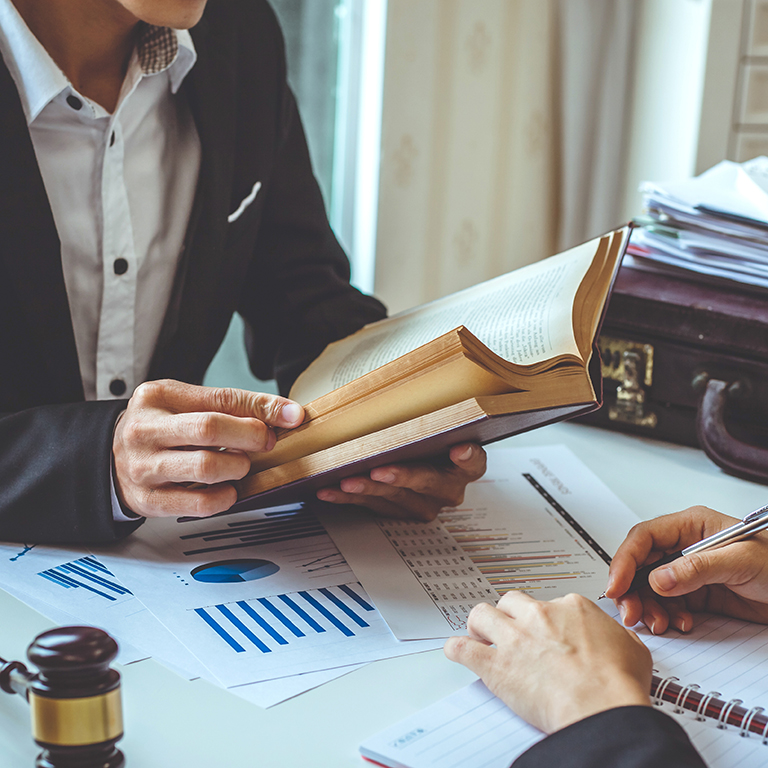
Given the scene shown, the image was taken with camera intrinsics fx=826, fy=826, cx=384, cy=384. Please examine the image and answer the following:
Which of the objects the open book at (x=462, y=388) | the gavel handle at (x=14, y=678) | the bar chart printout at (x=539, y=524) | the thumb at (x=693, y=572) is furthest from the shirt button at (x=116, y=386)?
the thumb at (x=693, y=572)

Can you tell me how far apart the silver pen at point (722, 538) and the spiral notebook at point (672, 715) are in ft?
0.18

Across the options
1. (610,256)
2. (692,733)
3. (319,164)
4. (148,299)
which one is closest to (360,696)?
(692,733)

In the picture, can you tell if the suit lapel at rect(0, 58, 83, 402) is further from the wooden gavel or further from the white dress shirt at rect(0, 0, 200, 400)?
the wooden gavel

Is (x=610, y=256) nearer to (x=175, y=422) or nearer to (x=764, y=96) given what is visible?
(x=175, y=422)

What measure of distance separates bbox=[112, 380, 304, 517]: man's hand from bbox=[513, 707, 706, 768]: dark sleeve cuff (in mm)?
303

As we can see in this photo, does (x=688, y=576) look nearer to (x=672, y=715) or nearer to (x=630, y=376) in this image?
(x=672, y=715)

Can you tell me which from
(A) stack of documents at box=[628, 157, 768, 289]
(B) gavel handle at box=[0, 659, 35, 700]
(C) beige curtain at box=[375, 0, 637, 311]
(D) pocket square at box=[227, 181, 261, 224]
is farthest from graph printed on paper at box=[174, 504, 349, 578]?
(C) beige curtain at box=[375, 0, 637, 311]

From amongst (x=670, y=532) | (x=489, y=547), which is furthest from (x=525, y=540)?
(x=670, y=532)

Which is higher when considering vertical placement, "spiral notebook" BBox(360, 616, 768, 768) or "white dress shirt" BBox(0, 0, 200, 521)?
"white dress shirt" BBox(0, 0, 200, 521)

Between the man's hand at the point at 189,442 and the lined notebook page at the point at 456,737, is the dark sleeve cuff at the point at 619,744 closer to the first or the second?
the lined notebook page at the point at 456,737

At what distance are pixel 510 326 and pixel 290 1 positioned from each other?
58.5 inches

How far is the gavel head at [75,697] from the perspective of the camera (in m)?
0.38

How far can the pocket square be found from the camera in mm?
1091

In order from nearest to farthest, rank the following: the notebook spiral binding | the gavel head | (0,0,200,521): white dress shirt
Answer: the gavel head
the notebook spiral binding
(0,0,200,521): white dress shirt
